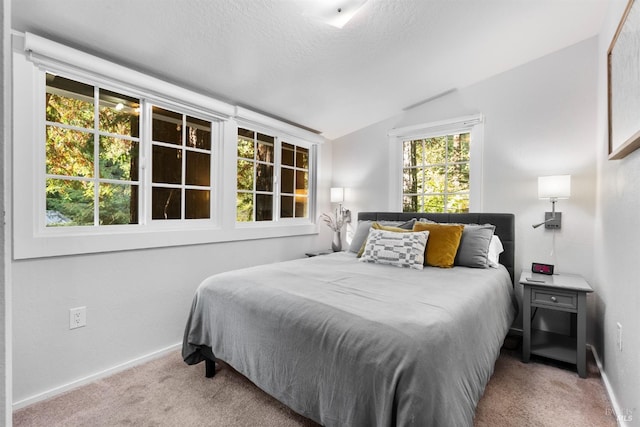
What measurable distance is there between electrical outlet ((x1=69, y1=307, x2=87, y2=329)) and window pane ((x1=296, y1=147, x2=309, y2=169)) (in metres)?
2.62

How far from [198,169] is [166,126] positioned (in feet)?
1.43

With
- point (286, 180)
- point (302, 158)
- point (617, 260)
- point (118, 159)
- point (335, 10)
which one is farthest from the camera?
point (302, 158)

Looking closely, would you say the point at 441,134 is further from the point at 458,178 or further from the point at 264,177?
the point at 264,177

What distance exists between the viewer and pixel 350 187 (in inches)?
163

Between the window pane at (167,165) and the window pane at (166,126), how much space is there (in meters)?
0.08

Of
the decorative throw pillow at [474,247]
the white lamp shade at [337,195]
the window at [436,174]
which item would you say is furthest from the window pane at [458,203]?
the white lamp shade at [337,195]

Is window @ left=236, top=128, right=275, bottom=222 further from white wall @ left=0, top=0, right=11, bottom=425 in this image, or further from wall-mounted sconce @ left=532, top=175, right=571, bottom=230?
white wall @ left=0, top=0, right=11, bottom=425

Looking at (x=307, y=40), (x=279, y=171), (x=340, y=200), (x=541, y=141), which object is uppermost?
(x=307, y=40)

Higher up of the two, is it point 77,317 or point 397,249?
point 397,249

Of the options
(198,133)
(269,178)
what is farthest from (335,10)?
(269,178)

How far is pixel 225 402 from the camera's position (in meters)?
1.85

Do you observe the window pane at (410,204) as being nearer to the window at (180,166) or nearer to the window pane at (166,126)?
the window at (180,166)

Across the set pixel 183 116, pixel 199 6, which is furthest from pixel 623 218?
pixel 183 116

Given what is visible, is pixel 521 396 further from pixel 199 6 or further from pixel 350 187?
pixel 199 6
